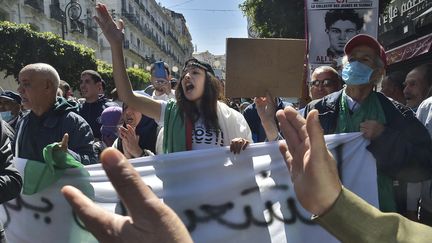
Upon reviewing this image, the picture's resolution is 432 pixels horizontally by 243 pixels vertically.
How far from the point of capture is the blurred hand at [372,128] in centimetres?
227

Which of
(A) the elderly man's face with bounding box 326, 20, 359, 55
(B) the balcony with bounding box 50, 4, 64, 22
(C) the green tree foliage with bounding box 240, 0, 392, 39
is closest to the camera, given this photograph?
(A) the elderly man's face with bounding box 326, 20, 359, 55

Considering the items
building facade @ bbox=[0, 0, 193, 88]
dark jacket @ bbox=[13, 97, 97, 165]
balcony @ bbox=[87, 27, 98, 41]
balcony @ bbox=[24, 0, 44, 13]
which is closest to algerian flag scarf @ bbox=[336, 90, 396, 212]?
dark jacket @ bbox=[13, 97, 97, 165]

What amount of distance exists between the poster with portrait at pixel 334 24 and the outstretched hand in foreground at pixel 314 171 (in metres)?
4.86

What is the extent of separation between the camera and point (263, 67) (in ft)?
8.74

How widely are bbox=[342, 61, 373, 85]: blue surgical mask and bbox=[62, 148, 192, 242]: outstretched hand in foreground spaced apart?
6.56 ft

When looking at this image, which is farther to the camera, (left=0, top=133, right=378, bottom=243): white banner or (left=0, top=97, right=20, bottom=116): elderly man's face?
(left=0, top=97, right=20, bottom=116): elderly man's face

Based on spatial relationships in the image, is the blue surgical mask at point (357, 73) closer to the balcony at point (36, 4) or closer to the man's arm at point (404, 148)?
the man's arm at point (404, 148)

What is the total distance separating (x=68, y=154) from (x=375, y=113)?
5.66ft

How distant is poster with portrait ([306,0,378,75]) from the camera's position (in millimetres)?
5668

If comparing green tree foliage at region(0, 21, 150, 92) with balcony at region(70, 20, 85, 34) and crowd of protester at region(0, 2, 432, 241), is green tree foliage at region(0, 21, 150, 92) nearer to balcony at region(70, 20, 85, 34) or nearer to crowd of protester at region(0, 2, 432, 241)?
balcony at region(70, 20, 85, 34)

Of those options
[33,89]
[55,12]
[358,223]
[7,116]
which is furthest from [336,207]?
[55,12]

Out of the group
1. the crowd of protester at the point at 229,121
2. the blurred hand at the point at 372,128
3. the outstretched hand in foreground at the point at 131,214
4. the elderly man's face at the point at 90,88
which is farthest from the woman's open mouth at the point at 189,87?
the elderly man's face at the point at 90,88

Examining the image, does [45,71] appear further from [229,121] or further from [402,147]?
[402,147]

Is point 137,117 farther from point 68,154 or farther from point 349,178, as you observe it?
point 349,178
